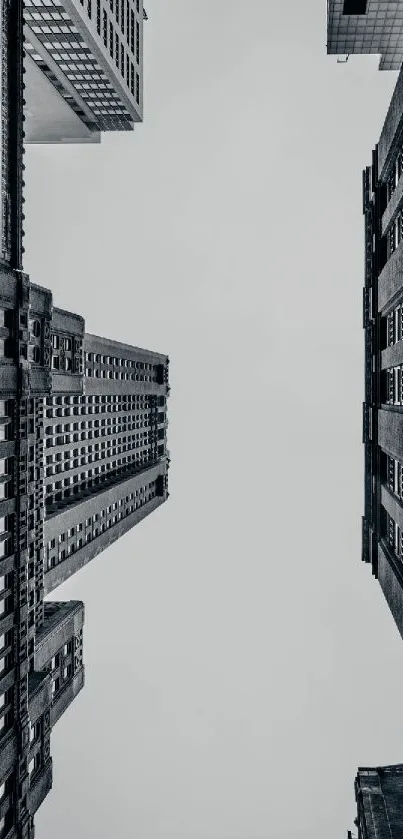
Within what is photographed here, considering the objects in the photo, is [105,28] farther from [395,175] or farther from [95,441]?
[95,441]

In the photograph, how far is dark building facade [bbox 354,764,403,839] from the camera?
50.9 meters

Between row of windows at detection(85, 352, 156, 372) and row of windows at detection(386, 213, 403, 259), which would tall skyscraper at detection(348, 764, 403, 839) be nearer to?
row of windows at detection(386, 213, 403, 259)

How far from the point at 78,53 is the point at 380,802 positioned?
98.8 m

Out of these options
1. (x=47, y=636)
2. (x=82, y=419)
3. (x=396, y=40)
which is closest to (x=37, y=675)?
(x=47, y=636)

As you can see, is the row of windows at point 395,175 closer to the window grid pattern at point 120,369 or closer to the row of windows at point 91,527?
the window grid pattern at point 120,369

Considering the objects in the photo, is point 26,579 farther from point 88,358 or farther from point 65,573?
point 88,358

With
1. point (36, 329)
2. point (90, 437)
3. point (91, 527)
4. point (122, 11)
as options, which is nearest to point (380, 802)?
point (36, 329)

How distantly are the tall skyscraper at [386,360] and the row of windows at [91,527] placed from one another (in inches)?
1559

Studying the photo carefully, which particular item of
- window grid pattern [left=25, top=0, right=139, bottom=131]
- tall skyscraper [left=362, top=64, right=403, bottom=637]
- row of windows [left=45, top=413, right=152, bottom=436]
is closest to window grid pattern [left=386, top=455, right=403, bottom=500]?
tall skyscraper [left=362, top=64, right=403, bottom=637]

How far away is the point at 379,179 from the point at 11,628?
164 ft

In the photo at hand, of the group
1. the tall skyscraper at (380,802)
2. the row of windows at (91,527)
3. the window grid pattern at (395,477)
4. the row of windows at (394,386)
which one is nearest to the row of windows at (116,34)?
the row of windows at (394,386)

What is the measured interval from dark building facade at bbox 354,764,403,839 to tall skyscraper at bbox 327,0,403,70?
71.6 metres

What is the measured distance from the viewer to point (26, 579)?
36.6 m

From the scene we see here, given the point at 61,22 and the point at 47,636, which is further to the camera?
the point at 61,22
